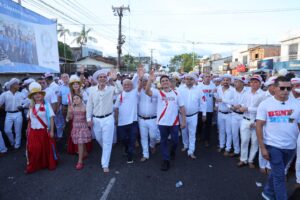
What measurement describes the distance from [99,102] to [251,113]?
3.18 meters

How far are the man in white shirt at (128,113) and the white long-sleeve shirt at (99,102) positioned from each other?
1.01ft

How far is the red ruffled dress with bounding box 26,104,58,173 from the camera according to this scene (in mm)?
4922

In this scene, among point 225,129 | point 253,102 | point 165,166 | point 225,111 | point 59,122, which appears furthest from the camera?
point 59,122

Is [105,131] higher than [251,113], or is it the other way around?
[251,113]

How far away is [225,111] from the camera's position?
19.3 ft

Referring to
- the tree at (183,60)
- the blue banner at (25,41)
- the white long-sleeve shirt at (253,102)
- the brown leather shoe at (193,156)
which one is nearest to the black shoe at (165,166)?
the brown leather shoe at (193,156)

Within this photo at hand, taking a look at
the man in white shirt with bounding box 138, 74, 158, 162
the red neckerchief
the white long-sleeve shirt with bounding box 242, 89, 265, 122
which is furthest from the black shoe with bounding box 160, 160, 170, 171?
the red neckerchief

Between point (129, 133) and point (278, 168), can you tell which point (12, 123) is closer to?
point (129, 133)

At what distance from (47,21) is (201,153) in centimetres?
797

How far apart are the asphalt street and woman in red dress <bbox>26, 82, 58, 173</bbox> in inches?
9.5

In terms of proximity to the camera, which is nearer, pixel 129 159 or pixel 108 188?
pixel 108 188

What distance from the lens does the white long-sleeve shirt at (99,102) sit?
4922 millimetres

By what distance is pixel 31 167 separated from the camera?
4.90m

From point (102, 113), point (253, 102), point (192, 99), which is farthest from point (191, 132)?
point (102, 113)
